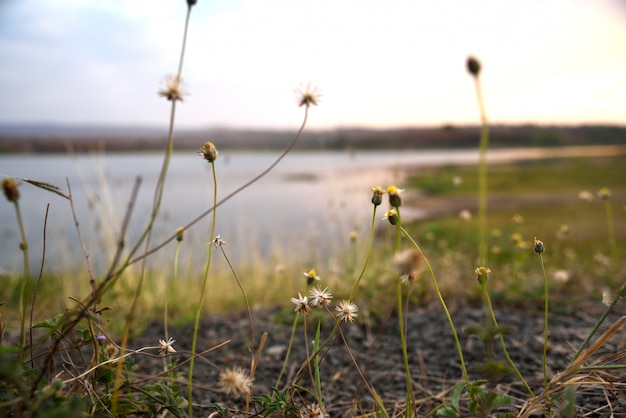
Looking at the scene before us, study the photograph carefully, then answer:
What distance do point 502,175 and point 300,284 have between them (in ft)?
59.0

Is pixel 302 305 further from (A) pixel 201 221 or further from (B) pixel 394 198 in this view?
(A) pixel 201 221

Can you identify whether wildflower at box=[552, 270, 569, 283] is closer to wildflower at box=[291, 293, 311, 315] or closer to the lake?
the lake

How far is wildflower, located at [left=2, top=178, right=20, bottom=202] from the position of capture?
829 millimetres

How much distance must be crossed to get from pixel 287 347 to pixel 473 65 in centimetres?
166

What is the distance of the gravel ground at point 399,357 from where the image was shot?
1567 millimetres

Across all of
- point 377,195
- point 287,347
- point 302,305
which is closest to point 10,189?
point 302,305

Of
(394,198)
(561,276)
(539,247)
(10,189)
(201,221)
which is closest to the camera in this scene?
(10,189)

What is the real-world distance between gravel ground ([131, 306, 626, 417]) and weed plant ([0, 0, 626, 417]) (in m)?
0.02

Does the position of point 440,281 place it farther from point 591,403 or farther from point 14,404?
point 14,404

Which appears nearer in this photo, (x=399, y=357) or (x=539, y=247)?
(x=539, y=247)

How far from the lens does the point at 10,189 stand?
0.83 m

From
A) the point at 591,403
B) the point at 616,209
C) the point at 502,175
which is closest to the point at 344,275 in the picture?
the point at 591,403

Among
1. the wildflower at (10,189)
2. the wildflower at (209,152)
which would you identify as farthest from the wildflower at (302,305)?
the wildflower at (10,189)

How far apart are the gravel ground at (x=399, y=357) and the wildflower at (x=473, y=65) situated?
83cm
